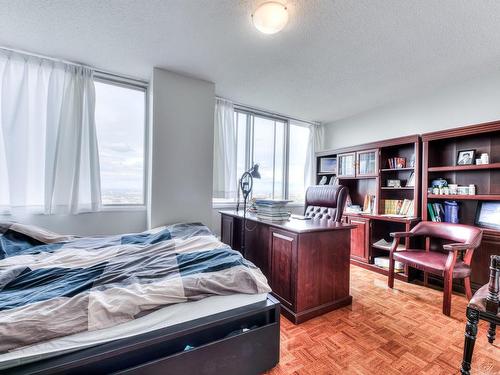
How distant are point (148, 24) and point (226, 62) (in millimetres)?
803

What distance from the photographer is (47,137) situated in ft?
7.81

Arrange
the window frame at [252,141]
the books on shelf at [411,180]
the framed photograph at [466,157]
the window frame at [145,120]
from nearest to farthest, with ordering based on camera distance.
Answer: the framed photograph at [466,157]
the window frame at [145,120]
the books on shelf at [411,180]
the window frame at [252,141]

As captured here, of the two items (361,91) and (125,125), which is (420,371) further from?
(125,125)

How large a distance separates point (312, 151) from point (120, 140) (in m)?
3.24

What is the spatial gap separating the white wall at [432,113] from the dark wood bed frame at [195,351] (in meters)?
3.18

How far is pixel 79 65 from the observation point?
2.52 meters

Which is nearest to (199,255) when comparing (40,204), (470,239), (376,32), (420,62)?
(40,204)

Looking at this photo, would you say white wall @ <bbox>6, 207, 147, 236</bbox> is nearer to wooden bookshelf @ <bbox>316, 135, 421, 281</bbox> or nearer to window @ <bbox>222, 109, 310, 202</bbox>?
window @ <bbox>222, 109, 310, 202</bbox>

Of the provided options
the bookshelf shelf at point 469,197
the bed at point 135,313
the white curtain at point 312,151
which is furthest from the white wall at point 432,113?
the bed at point 135,313

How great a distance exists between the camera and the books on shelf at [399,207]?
298cm

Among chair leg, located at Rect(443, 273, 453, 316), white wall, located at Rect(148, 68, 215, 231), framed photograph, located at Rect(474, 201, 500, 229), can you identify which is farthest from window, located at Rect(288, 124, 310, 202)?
chair leg, located at Rect(443, 273, 453, 316)

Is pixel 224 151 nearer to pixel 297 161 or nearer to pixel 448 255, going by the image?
pixel 297 161

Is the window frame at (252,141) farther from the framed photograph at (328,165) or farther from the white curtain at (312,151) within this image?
the framed photograph at (328,165)

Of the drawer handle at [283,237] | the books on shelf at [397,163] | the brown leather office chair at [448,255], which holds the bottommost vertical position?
the brown leather office chair at [448,255]
